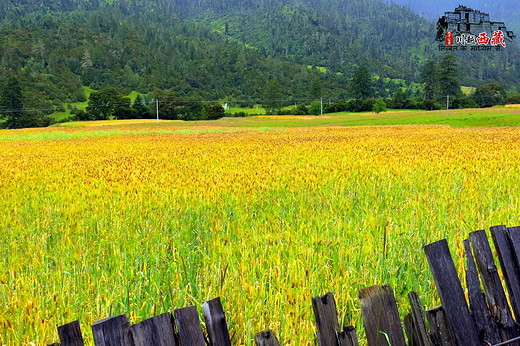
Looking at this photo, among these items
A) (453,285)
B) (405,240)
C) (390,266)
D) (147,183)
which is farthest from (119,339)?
(147,183)

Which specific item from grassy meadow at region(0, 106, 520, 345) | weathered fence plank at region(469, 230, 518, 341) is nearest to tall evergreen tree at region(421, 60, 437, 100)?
grassy meadow at region(0, 106, 520, 345)

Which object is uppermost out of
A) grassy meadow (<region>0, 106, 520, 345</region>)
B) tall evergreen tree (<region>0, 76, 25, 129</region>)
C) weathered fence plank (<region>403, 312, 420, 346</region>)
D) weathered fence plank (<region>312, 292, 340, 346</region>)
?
tall evergreen tree (<region>0, 76, 25, 129</region>)

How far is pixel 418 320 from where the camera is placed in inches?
63.7

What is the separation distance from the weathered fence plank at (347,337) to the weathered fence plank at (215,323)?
16.7 inches

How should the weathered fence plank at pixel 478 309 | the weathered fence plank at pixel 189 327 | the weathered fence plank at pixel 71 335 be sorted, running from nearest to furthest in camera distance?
the weathered fence plank at pixel 71 335 → the weathered fence plank at pixel 189 327 → the weathered fence plank at pixel 478 309

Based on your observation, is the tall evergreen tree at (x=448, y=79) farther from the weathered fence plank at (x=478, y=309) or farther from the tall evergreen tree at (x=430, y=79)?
the weathered fence plank at (x=478, y=309)

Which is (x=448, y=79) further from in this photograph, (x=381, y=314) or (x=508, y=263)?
(x=381, y=314)

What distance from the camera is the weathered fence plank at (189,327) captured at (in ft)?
4.45

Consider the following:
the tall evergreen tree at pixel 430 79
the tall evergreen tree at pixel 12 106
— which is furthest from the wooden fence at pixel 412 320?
the tall evergreen tree at pixel 430 79

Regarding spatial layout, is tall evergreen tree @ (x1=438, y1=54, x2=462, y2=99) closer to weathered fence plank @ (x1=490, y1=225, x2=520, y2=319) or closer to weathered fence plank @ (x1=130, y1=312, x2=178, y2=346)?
weathered fence plank @ (x1=490, y1=225, x2=520, y2=319)

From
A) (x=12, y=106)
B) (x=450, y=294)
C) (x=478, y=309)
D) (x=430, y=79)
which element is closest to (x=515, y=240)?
(x=478, y=309)

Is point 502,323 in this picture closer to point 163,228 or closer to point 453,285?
point 453,285

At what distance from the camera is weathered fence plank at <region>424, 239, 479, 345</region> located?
1.75 m

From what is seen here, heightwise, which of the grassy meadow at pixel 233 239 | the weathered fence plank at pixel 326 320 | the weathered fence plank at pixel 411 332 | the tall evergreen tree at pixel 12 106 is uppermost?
the tall evergreen tree at pixel 12 106
